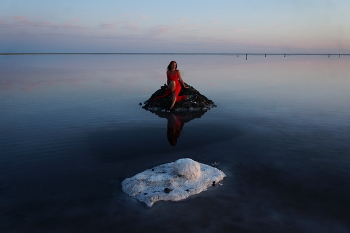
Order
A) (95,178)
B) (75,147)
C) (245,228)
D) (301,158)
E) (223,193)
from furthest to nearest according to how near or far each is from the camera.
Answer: (75,147), (301,158), (95,178), (223,193), (245,228)

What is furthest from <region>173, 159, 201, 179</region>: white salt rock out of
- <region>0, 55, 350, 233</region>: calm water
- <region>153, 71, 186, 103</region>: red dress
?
<region>153, 71, 186, 103</region>: red dress

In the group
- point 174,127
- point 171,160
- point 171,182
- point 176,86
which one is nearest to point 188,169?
point 171,182

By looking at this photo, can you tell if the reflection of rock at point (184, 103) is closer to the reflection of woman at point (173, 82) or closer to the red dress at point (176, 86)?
the red dress at point (176, 86)

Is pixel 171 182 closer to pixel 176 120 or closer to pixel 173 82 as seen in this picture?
pixel 176 120

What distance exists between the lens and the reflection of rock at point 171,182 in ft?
21.2

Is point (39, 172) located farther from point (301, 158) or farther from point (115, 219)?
point (301, 158)

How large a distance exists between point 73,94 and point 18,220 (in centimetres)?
1665

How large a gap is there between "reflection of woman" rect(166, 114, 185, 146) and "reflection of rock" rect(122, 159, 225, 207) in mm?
2896

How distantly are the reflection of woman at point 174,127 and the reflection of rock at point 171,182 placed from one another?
2.90m

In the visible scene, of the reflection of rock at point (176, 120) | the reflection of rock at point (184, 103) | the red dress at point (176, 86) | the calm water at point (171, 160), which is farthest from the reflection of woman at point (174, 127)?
the red dress at point (176, 86)

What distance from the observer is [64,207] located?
608 centimetres

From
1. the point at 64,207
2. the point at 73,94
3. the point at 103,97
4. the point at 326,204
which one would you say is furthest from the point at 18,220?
the point at 73,94

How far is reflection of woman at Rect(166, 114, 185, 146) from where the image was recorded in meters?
10.8

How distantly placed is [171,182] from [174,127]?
→ 5640 millimetres
